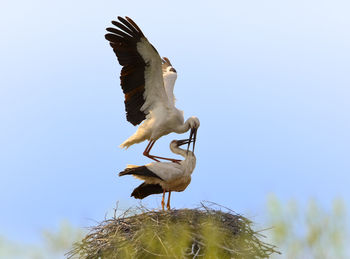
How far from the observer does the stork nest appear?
21.7ft

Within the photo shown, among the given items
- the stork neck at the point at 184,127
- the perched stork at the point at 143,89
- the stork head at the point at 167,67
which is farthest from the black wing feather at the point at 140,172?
the stork head at the point at 167,67

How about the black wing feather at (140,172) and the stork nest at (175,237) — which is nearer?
the stork nest at (175,237)

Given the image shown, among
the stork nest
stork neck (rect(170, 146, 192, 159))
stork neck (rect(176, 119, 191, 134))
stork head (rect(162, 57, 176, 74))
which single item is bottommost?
the stork nest

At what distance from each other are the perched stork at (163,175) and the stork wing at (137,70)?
1.25 m

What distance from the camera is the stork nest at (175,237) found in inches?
261

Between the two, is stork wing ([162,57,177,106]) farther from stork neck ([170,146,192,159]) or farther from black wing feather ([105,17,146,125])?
stork neck ([170,146,192,159])

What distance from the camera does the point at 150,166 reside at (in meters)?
7.64

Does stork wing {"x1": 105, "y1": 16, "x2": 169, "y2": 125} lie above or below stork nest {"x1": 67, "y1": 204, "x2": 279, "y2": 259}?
above

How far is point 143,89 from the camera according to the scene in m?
9.01

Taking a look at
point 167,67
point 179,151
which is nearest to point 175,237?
point 179,151

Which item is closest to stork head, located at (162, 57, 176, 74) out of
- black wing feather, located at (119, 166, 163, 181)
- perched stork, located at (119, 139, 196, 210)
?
perched stork, located at (119, 139, 196, 210)

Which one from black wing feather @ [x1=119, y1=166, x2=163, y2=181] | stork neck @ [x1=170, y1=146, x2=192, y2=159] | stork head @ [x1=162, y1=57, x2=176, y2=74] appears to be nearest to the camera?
black wing feather @ [x1=119, y1=166, x2=163, y2=181]

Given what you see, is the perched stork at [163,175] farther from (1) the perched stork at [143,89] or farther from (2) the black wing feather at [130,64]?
(2) the black wing feather at [130,64]

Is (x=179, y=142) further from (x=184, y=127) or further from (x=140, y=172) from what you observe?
(x=140, y=172)
